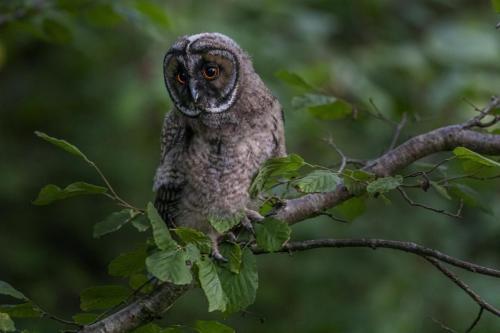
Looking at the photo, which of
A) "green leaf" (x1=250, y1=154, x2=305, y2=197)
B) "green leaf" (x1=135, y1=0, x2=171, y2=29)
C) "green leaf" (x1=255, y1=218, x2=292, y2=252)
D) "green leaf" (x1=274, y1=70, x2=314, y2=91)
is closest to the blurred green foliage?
"green leaf" (x1=135, y1=0, x2=171, y2=29)

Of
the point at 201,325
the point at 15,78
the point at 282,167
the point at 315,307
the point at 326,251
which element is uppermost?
the point at 15,78

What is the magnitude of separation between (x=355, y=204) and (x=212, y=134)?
0.72 metres

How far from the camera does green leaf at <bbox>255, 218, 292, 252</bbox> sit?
2486 mm

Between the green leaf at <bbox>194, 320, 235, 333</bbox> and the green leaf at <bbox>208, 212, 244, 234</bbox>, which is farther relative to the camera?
the green leaf at <bbox>208, 212, 244, 234</bbox>

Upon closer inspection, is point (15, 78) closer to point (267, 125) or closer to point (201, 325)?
point (267, 125)

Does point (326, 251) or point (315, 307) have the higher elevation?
point (326, 251)

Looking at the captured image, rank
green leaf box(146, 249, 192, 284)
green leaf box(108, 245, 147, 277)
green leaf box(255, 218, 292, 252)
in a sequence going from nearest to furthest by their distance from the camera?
green leaf box(146, 249, 192, 284) → green leaf box(255, 218, 292, 252) → green leaf box(108, 245, 147, 277)

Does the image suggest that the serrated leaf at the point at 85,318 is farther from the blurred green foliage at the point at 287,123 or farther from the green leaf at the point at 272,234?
the blurred green foliage at the point at 287,123

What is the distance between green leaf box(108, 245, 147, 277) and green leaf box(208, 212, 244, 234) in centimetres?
24

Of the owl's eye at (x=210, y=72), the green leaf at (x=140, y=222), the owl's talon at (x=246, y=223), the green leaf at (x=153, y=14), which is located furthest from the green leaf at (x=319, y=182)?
the green leaf at (x=153, y=14)

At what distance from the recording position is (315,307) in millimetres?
5156

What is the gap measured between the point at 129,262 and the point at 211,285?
44 cm

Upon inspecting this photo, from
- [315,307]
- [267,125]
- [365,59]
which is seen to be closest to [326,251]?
[315,307]

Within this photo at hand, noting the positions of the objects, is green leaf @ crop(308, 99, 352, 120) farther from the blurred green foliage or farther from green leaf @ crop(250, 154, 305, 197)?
the blurred green foliage
